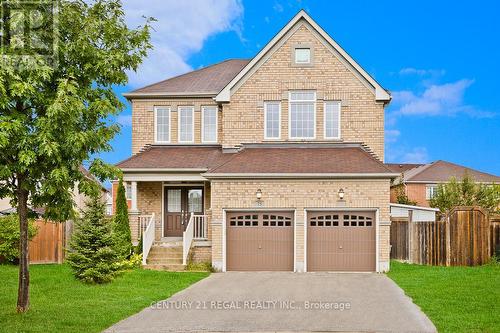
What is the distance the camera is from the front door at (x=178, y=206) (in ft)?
87.4

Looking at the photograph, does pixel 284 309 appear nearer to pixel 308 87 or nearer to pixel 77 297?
pixel 77 297

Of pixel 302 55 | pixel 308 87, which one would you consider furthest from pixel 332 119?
pixel 302 55

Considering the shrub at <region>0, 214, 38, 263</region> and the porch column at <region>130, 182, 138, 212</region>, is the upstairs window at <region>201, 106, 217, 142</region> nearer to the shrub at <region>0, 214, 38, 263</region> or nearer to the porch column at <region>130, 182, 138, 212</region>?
the porch column at <region>130, 182, 138, 212</region>

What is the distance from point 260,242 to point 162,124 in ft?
26.5

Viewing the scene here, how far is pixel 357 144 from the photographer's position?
25.7 m

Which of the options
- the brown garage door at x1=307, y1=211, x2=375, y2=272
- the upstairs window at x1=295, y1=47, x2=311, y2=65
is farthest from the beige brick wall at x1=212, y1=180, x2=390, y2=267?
the upstairs window at x1=295, y1=47, x2=311, y2=65

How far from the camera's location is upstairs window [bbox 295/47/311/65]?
2591cm

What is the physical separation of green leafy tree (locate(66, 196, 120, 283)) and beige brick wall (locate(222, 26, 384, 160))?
27.8ft

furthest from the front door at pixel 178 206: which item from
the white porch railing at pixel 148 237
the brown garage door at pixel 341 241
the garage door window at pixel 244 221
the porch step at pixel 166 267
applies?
the brown garage door at pixel 341 241

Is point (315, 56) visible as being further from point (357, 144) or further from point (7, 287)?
point (7, 287)

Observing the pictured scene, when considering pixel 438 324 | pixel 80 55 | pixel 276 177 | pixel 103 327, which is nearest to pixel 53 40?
pixel 80 55

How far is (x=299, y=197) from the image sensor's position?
22797mm

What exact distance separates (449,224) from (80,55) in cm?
1605

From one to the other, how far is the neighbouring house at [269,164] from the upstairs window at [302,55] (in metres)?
0.04
